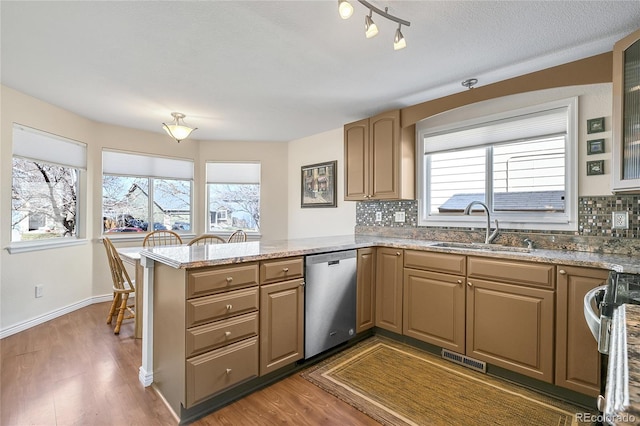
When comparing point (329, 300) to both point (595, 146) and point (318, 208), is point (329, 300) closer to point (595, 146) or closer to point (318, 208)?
point (318, 208)

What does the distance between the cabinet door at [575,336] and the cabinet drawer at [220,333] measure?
191 centimetres

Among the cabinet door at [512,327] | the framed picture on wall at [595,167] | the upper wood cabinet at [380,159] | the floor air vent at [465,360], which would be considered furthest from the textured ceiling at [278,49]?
the floor air vent at [465,360]

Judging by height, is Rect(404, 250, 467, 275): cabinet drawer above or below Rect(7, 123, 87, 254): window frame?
below

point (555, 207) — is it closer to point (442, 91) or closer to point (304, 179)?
point (442, 91)

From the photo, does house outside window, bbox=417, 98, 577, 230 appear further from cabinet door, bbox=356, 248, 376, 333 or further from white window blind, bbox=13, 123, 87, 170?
white window blind, bbox=13, 123, 87, 170

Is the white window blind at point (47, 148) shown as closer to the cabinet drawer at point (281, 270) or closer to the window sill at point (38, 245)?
the window sill at point (38, 245)

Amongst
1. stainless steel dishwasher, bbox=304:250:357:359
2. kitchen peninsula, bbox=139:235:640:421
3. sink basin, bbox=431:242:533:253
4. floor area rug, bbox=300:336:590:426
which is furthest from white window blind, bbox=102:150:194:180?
sink basin, bbox=431:242:533:253

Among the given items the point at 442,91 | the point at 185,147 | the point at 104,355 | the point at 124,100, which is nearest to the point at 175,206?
the point at 185,147

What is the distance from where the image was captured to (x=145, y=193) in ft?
14.3

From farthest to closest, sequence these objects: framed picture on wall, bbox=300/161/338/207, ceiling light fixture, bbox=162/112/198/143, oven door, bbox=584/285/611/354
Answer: framed picture on wall, bbox=300/161/338/207 → ceiling light fixture, bbox=162/112/198/143 → oven door, bbox=584/285/611/354

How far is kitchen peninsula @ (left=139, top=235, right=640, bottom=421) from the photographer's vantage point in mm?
1660

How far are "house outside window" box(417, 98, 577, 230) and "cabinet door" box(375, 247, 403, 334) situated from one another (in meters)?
0.71

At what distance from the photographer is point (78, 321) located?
3.21 m

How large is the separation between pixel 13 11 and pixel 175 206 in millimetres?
3090
